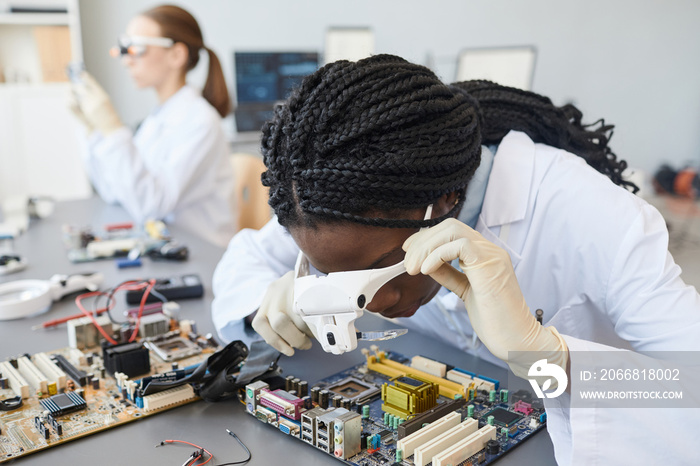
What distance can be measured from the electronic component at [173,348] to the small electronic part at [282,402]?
276mm

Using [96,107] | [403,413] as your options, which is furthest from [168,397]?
[96,107]

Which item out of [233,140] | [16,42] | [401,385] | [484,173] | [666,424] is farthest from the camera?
[233,140]

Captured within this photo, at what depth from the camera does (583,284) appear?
1.04m

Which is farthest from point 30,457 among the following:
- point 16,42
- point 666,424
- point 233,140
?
point 16,42

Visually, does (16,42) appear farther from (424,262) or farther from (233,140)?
(424,262)

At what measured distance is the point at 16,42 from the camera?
4160 mm

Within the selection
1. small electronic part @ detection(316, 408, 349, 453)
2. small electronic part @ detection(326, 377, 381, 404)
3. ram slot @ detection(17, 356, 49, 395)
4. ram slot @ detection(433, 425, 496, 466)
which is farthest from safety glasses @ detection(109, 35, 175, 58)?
ram slot @ detection(433, 425, 496, 466)

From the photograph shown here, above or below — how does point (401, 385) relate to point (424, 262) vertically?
below

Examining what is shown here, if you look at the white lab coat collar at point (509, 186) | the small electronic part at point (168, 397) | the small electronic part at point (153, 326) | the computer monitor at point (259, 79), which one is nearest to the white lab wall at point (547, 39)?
the computer monitor at point (259, 79)

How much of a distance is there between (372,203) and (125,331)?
69 centimetres

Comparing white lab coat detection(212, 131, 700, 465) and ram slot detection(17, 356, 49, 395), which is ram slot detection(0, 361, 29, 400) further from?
white lab coat detection(212, 131, 700, 465)

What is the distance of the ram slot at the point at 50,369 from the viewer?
1.04 metres

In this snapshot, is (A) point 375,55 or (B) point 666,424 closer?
(B) point 666,424

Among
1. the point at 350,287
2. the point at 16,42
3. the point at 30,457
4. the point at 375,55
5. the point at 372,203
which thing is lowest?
the point at 30,457
